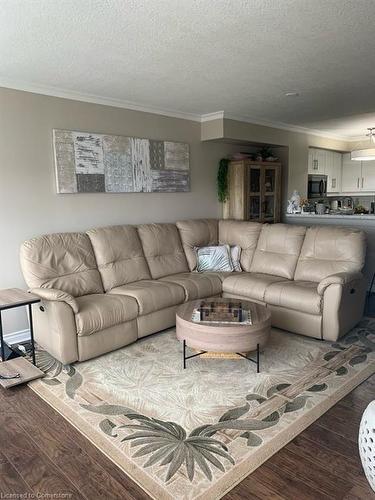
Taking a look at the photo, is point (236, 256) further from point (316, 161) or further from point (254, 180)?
point (316, 161)

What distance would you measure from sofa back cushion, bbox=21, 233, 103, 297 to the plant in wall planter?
2.37 meters

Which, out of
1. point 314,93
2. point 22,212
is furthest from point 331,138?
point 22,212

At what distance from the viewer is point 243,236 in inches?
189

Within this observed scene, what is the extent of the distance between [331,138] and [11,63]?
599 centimetres

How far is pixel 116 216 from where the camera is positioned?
14.5 ft

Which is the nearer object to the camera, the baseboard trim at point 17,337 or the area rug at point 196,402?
the area rug at point 196,402

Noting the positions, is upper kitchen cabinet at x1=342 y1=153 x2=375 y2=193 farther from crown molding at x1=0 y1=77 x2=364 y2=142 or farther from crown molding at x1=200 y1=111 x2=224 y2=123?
crown molding at x1=200 y1=111 x2=224 y2=123

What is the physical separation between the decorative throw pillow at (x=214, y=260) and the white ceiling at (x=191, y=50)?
67.8 inches

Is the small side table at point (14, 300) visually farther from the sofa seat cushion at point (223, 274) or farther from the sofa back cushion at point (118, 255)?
the sofa seat cushion at point (223, 274)

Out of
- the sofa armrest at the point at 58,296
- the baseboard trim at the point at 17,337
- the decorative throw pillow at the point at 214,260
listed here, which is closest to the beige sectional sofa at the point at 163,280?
the sofa armrest at the point at 58,296

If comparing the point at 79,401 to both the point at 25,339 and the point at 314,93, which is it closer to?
the point at 25,339

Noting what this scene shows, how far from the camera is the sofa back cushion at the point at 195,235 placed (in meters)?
4.64

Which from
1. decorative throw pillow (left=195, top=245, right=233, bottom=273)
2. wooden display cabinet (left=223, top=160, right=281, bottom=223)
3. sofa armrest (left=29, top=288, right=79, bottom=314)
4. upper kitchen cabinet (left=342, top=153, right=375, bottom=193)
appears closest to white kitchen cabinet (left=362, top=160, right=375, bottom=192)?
upper kitchen cabinet (left=342, top=153, right=375, bottom=193)

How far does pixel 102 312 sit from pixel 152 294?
1.88 ft
